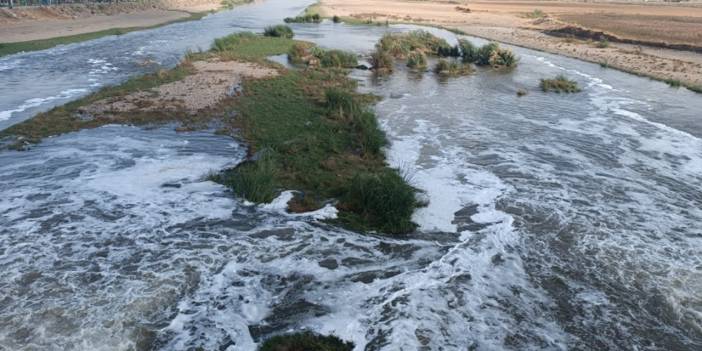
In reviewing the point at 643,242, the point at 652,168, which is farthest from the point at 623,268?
the point at 652,168

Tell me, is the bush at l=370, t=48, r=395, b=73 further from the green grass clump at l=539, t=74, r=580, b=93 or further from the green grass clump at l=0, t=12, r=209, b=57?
the green grass clump at l=0, t=12, r=209, b=57

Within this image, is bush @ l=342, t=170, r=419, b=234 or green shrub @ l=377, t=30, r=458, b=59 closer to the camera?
bush @ l=342, t=170, r=419, b=234

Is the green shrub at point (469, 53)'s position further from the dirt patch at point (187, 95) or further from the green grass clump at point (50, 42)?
the green grass clump at point (50, 42)

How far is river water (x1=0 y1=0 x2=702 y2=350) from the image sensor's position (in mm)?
8188

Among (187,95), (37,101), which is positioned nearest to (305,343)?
(187,95)

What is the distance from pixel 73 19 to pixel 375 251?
5597 cm

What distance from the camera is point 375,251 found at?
1063 centimetres

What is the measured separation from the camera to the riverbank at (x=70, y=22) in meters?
38.3

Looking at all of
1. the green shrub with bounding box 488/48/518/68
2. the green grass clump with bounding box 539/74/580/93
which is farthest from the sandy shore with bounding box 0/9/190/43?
the green grass clump with bounding box 539/74/580/93

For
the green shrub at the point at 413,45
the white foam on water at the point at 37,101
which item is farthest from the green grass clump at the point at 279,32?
the white foam on water at the point at 37,101

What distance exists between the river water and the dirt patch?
242 centimetres

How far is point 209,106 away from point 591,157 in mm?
14578

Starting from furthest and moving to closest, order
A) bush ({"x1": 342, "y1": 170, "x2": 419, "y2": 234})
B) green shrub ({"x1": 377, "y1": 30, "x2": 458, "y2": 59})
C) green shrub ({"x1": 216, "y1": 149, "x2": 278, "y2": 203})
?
1. green shrub ({"x1": 377, "y1": 30, "x2": 458, "y2": 59})
2. green shrub ({"x1": 216, "y1": 149, "x2": 278, "y2": 203})
3. bush ({"x1": 342, "y1": 170, "x2": 419, "y2": 234})

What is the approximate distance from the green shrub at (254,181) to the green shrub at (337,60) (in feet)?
62.1
